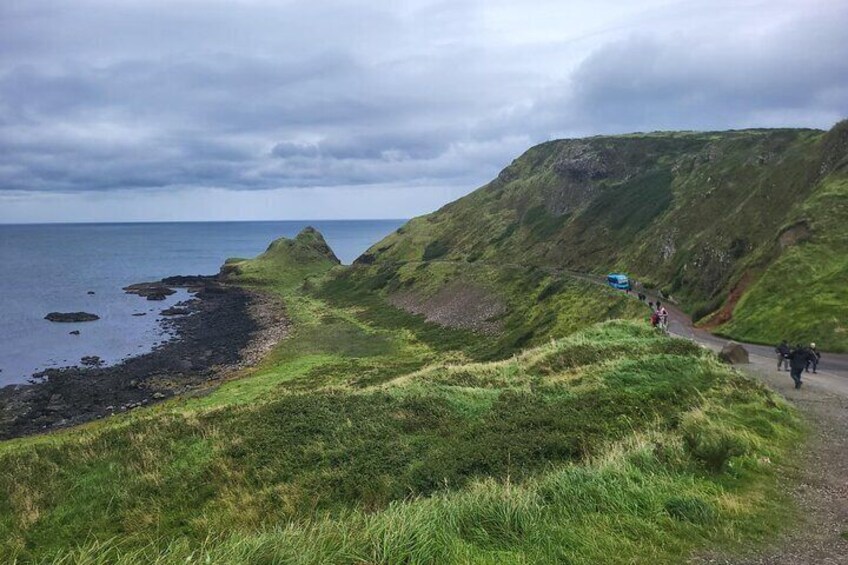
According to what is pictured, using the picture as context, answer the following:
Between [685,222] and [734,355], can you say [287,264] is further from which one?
[734,355]

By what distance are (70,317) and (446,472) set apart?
11197 cm

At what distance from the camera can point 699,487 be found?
12234 mm

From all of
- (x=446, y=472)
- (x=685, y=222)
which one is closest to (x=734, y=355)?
(x=446, y=472)

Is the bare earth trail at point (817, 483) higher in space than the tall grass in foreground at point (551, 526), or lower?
lower

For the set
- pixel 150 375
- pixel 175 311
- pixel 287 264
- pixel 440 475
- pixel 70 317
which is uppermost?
pixel 440 475

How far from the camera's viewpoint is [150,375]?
64500 mm

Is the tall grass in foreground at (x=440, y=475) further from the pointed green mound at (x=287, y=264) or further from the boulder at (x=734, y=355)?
the pointed green mound at (x=287, y=264)

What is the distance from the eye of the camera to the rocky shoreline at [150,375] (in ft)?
171

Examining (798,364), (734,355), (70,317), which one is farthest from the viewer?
(70,317)

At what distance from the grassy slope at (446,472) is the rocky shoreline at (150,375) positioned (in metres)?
33.5

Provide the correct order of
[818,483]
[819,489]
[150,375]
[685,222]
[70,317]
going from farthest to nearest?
[70,317] → [685,222] → [150,375] → [818,483] → [819,489]

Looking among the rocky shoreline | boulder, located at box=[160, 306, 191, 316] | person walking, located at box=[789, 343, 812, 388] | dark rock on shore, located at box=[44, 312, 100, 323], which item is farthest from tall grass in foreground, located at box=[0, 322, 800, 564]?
dark rock on shore, located at box=[44, 312, 100, 323]

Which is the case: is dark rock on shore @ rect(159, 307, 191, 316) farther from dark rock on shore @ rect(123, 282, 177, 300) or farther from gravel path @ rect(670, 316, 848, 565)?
gravel path @ rect(670, 316, 848, 565)

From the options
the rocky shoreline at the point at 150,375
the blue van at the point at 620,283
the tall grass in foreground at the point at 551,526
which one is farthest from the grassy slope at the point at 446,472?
the blue van at the point at 620,283
